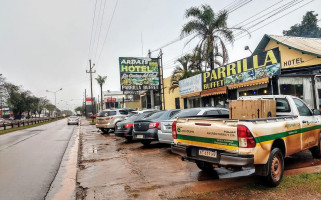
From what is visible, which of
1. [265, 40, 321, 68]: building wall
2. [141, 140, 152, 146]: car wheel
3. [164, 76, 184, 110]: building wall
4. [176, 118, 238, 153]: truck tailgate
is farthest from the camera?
[164, 76, 184, 110]: building wall

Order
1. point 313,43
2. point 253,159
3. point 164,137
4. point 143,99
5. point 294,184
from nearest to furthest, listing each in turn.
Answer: point 253,159 → point 294,184 → point 164,137 → point 313,43 → point 143,99

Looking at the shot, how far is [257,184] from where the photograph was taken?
4824 mm

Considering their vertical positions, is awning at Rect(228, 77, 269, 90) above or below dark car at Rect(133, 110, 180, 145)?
above

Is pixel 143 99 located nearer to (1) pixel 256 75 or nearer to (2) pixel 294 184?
(1) pixel 256 75

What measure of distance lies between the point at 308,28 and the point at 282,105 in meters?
42.1

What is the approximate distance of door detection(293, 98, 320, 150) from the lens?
18.6 ft

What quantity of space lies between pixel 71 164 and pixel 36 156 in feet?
8.46

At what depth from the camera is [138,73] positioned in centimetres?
2427

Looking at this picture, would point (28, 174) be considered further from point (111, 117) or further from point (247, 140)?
point (111, 117)

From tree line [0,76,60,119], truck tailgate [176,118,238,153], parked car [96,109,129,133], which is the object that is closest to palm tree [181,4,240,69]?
parked car [96,109,129,133]

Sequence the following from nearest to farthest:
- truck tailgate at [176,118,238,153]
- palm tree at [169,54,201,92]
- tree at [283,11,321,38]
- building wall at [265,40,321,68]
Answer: truck tailgate at [176,118,238,153] → building wall at [265,40,321,68] → palm tree at [169,54,201,92] → tree at [283,11,321,38]

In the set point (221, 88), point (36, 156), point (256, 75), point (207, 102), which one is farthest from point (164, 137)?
point (207, 102)

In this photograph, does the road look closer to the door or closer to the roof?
the door

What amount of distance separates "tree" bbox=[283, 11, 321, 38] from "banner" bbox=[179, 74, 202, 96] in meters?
30.5
